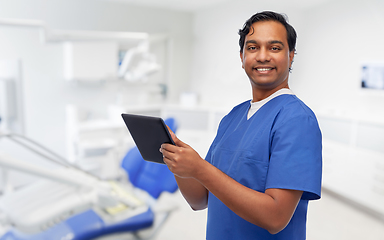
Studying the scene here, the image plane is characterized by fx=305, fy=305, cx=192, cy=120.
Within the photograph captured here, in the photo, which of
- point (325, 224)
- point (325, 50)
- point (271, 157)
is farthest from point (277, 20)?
point (325, 50)

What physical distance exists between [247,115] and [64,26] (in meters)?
3.26

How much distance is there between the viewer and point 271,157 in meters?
0.67

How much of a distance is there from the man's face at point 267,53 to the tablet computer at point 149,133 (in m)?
0.26

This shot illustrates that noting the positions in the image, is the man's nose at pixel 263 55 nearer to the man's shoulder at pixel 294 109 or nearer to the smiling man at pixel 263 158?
the smiling man at pixel 263 158

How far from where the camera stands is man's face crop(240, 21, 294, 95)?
697 mm

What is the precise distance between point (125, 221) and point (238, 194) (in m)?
1.35

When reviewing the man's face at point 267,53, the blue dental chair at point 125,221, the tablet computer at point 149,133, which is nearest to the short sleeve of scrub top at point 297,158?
the man's face at point 267,53

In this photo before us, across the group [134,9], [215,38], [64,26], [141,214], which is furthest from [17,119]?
[215,38]

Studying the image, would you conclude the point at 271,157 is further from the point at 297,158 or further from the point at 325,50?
the point at 325,50

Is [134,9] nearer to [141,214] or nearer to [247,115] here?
[141,214]

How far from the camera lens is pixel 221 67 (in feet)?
12.1

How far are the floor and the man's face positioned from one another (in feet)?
5.62

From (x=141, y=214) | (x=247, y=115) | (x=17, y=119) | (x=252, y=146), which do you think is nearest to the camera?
A: (x=252, y=146)

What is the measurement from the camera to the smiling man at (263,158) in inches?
24.1
